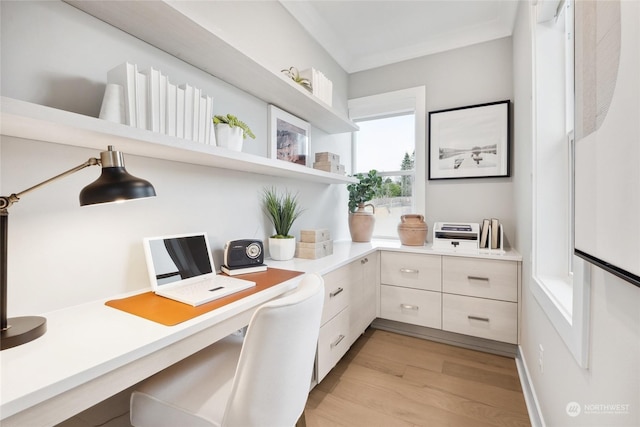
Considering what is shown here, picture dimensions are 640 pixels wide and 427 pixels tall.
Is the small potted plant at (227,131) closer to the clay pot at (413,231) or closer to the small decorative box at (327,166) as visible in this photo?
the small decorative box at (327,166)

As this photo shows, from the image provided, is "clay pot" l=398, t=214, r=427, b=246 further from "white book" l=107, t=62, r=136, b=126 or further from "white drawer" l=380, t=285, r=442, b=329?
"white book" l=107, t=62, r=136, b=126

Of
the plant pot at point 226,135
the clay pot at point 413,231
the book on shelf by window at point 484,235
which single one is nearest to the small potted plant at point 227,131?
the plant pot at point 226,135

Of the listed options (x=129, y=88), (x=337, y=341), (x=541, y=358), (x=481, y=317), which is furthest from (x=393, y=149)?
(x=129, y=88)

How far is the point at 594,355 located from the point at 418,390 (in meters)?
1.19

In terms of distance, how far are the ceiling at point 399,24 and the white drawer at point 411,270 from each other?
1.99m

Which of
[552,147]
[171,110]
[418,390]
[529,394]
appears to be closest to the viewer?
[171,110]

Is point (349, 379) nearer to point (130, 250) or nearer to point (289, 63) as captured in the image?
point (130, 250)

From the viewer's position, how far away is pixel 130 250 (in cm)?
117

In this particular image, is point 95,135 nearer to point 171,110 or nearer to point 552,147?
point 171,110

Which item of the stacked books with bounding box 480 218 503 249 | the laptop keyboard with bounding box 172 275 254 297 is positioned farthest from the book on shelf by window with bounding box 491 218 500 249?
the laptop keyboard with bounding box 172 275 254 297

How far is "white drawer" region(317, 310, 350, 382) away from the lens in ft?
5.29

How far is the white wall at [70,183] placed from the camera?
0.88 meters

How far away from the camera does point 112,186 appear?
75 centimetres

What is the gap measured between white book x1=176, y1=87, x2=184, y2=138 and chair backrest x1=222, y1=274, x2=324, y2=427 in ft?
2.67
